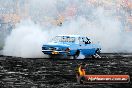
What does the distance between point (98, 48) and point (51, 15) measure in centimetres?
6578

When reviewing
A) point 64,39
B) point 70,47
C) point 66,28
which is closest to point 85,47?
point 64,39

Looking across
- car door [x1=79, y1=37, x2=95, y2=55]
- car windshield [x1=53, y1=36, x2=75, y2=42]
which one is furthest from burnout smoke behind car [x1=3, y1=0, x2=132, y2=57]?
car door [x1=79, y1=37, x2=95, y2=55]

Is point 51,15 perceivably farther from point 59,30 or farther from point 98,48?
point 98,48

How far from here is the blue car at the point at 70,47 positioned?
35844 mm

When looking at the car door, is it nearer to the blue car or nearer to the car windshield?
the blue car

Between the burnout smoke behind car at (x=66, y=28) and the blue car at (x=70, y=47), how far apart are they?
117 inches

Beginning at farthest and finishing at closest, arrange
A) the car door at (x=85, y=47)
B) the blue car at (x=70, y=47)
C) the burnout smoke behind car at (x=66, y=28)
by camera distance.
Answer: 1. the burnout smoke behind car at (x=66, y=28)
2. the car door at (x=85, y=47)
3. the blue car at (x=70, y=47)

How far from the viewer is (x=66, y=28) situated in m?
65.0

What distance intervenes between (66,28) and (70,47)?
94.4 ft

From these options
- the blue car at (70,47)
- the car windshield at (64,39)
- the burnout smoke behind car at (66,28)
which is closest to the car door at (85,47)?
the blue car at (70,47)

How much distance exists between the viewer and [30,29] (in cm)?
4375

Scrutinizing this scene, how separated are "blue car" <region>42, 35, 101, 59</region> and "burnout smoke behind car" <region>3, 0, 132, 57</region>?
2.96 meters

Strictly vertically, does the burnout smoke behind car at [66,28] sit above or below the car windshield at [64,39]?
below

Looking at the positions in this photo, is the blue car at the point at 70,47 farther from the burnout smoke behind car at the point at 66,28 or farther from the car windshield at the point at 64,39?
the burnout smoke behind car at the point at 66,28
